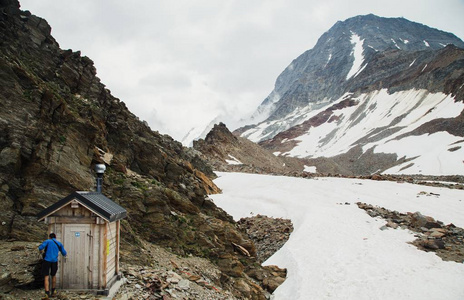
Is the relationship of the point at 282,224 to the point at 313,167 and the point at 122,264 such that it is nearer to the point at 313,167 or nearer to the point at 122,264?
the point at 122,264

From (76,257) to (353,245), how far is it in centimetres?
1509

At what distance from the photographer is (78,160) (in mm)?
14695

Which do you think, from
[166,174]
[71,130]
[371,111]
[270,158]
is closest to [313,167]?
[270,158]

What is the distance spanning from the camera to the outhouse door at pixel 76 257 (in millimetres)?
9500

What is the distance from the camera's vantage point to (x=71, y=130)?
15.2 m

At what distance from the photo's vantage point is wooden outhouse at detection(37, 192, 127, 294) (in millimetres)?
9406

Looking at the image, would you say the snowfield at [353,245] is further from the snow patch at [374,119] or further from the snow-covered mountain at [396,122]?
the snow patch at [374,119]

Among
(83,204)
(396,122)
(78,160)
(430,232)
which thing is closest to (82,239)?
(83,204)

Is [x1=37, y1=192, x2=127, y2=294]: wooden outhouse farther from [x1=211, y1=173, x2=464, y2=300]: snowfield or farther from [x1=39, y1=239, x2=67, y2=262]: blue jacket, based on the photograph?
[x1=211, y1=173, x2=464, y2=300]: snowfield

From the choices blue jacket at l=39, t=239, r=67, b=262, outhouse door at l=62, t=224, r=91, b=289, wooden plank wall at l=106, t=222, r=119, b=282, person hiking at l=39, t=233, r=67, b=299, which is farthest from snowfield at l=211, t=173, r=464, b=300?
blue jacket at l=39, t=239, r=67, b=262

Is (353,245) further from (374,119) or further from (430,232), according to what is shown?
(374,119)

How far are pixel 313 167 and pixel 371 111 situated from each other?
6204 cm

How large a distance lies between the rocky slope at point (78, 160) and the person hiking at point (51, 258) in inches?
41.4

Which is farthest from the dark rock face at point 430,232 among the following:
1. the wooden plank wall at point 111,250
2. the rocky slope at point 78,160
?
the wooden plank wall at point 111,250
